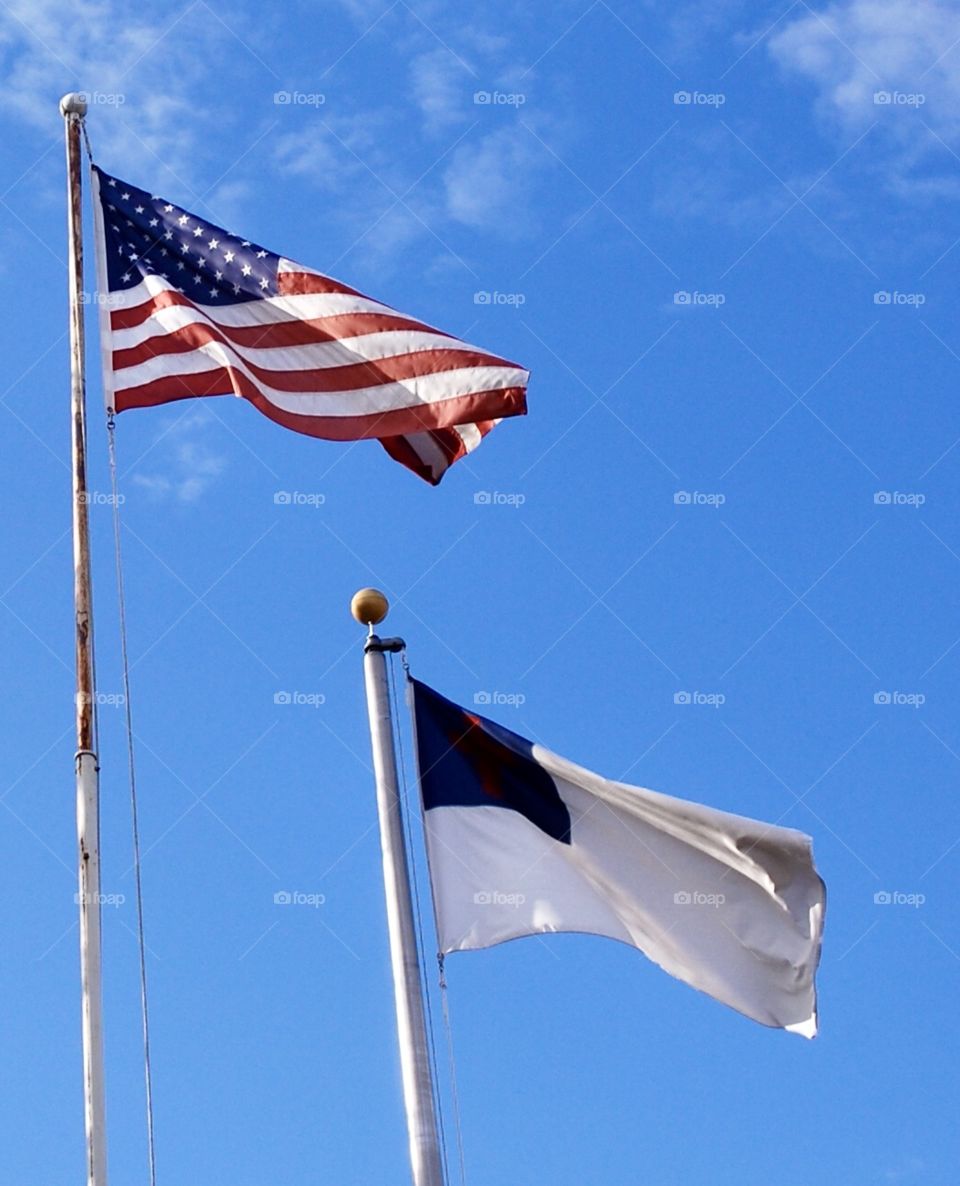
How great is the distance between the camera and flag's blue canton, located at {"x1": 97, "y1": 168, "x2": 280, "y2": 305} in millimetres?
18578

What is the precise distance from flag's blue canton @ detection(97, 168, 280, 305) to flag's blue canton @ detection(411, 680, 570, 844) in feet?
13.4

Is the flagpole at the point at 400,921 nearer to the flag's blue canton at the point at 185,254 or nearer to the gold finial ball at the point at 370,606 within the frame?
the gold finial ball at the point at 370,606

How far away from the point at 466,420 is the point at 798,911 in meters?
4.69

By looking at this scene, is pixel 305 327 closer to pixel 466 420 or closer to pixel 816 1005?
pixel 466 420

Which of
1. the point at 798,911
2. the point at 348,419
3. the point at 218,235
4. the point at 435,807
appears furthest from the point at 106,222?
the point at 798,911

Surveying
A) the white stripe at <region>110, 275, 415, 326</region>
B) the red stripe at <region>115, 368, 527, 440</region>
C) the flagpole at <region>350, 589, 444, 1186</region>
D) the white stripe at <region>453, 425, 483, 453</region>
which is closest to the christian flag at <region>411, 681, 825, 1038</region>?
the flagpole at <region>350, 589, 444, 1186</region>

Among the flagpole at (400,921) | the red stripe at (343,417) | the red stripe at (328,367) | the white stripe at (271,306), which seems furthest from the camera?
the white stripe at (271,306)

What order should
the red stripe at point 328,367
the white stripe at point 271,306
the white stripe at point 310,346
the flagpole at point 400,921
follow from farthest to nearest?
the white stripe at point 271,306 < the white stripe at point 310,346 < the red stripe at point 328,367 < the flagpole at point 400,921

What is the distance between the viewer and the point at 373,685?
1630 centimetres

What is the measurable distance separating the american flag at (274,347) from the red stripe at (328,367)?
11mm

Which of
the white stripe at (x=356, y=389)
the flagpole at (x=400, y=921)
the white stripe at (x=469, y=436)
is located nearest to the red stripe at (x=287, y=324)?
the white stripe at (x=356, y=389)

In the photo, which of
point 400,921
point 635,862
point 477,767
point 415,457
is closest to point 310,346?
point 415,457

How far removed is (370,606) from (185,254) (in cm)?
410

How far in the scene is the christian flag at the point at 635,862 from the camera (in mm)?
16812
